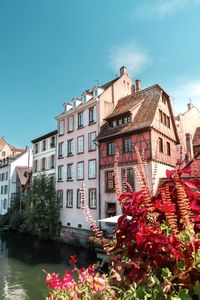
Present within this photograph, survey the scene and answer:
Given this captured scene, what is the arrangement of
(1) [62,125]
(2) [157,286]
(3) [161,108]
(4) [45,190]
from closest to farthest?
1. (2) [157,286]
2. (3) [161,108]
3. (4) [45,190]
4. (1) [62,125]

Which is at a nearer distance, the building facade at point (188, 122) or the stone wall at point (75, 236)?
the stone wall at point (75, 236)

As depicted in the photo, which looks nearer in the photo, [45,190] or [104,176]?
[104,176]

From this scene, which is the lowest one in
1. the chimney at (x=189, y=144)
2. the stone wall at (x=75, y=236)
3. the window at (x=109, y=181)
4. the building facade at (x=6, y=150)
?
the stone wall at (x=75, y=236)

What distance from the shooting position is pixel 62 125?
2948 centimetres

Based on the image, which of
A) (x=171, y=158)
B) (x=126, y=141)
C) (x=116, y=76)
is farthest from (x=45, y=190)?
(x=116, y=76)

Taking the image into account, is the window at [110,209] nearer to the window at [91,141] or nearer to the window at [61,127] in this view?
the window at [91,141]

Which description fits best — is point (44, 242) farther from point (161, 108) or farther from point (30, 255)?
point (161, 108)

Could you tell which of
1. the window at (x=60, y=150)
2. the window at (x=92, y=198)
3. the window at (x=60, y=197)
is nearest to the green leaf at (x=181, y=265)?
the window at (x=92, y=198)

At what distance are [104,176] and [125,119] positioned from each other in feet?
18.6

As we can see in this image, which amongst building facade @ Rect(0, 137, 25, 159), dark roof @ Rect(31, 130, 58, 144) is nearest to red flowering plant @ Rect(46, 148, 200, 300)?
dark roof @ Rect(31, 130, 58, 144)

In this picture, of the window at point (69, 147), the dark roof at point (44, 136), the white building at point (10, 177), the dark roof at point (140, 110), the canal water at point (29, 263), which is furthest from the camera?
the white building at point (10, 177)

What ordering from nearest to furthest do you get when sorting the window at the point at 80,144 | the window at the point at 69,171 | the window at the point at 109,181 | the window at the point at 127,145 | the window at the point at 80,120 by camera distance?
the window at the point at 127,145 → the window at the point at 109,181 → the window at the point at 80,144 → the window at the point at 69,171 → the window at the point at 80,120

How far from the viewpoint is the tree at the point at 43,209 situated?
25.7m

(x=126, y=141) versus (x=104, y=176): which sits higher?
(x=126, y=141)
